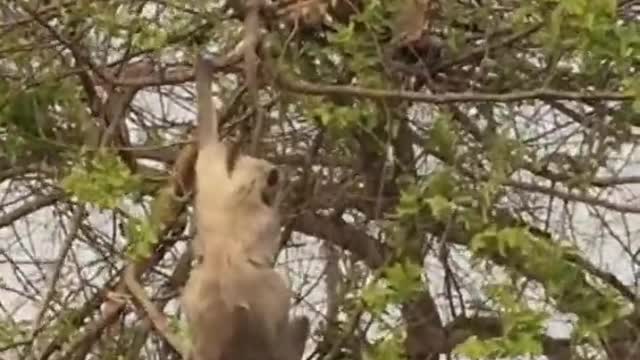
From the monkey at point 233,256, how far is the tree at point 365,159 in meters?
0.06

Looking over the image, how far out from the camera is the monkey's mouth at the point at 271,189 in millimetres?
1269

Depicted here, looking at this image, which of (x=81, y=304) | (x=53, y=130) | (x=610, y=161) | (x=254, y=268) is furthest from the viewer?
(x=81, y=304)

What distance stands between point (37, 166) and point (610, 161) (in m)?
0.65

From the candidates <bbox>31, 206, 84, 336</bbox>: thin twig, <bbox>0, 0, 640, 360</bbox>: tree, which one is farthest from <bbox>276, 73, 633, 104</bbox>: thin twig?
<bbox>31, 206, 84, 336</bbox>: thin twig

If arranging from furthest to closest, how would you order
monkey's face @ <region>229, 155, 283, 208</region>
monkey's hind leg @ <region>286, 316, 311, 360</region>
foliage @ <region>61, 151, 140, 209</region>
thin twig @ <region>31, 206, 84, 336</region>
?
1. thin twig @ <region>31, 206, 84, 336</region>
2. monkey's hind leg @ <region>286, 316, 311, 360</region>
3. foliage @ <region>61, 151, 140, 209</region>
4. monkey's face @ <region>229, 155, 283, 208</region>

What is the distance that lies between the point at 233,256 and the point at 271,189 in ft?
0.22

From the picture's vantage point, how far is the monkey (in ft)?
4.17

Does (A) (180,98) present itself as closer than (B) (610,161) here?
No

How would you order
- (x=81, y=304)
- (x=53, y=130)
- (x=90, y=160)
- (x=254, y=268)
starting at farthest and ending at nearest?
(x=81, y=304), (x=53, y=130), (x=90, y=160), (x=254, y=268)

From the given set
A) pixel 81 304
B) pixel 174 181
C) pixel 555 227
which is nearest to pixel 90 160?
pixel 174 181

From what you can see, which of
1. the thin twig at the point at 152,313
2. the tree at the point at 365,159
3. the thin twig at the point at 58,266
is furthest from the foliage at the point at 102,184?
the thin twig at the point at 58,266

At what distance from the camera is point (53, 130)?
1.64m

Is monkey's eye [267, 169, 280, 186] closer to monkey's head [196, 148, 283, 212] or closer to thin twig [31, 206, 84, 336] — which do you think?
monkey's head [196, 148, 283, 212]

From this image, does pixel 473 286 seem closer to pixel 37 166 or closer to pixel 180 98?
pixel 180 98
